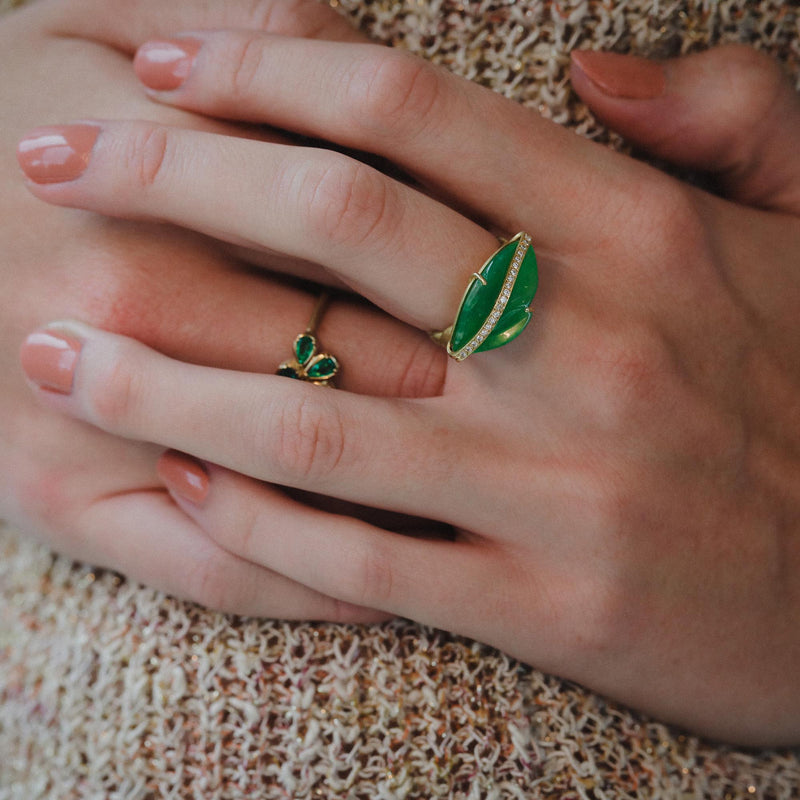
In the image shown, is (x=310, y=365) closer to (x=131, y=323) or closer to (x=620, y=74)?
(x=131, y=323)

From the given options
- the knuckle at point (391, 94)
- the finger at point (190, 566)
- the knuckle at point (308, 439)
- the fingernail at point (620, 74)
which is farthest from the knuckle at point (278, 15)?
the finger at point (190, 566)

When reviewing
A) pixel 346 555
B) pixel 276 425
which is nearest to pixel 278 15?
pixel 276 425

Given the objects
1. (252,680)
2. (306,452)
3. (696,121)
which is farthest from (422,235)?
(252,680)

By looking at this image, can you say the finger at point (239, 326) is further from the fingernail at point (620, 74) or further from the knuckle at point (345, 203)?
the fingernail at point (620, 74)

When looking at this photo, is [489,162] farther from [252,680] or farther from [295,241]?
[252,680]

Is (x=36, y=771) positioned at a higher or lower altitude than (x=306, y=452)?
lower
